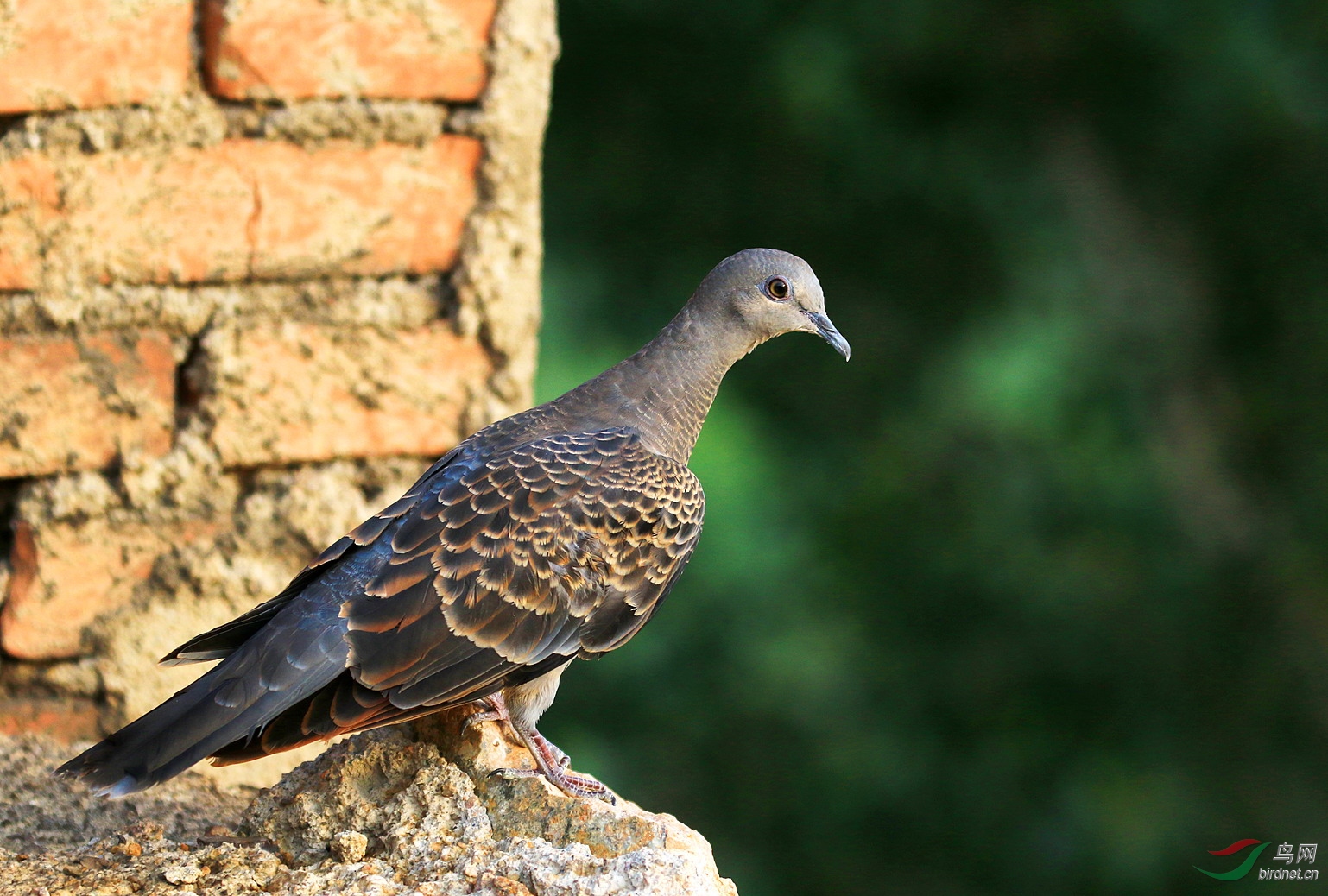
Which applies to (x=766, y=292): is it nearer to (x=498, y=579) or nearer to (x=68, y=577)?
(x=498, y=579)

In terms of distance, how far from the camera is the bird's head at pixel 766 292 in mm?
2025

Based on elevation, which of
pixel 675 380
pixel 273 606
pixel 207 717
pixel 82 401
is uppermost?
Answer: pixel 675 380

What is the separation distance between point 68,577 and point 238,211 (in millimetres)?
542

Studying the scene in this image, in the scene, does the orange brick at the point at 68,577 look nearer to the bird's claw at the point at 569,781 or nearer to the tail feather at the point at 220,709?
the tail feather at the point at 220,709

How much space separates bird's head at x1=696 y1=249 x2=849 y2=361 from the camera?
6.64ft

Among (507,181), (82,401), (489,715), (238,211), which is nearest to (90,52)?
(238,211)

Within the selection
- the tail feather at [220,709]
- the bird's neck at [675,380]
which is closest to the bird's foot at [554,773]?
the tail feather at [220,709]

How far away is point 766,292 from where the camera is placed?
2.04 meters

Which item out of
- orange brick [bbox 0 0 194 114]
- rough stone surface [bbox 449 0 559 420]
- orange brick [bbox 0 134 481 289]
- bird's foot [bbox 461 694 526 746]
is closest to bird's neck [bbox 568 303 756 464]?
rough stone surface [bbox 449 0 559 420]

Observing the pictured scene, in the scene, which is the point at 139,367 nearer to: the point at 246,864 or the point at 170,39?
the point at 170,39

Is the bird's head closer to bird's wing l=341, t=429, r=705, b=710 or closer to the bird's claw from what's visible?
bird's wing l=341, t=429, r=705, b=710

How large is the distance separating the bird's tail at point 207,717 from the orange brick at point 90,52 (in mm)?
783

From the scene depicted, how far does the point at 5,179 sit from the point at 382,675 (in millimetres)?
847

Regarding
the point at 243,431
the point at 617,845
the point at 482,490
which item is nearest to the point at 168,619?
the point at 243,431
